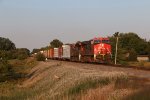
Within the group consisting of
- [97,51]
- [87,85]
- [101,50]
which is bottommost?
[87,85]

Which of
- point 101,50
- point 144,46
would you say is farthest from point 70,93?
point 144,46

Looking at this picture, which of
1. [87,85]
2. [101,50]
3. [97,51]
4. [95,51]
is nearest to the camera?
[87,85]

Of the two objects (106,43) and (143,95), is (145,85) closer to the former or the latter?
(143,95)

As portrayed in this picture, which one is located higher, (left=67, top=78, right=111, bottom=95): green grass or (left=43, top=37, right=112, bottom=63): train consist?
(left=43, top=37, right=112, bottom=63): train consist

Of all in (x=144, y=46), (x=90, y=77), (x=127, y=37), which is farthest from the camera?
(x=127, y=37)

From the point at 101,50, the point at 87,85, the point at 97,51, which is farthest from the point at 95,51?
the point at 87,85

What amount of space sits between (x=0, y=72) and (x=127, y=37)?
84606 mm

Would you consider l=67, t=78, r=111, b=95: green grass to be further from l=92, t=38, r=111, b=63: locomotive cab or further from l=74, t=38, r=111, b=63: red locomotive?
l=92, t=38, r=111, b=63: locomotive cab

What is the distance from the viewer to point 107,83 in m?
14.2

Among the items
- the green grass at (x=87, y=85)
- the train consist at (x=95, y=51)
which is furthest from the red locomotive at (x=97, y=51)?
the green grass at (x=87, y=85)

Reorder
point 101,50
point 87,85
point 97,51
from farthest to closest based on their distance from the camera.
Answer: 1. point 97,51
2. point 101,50
3. point 87,85

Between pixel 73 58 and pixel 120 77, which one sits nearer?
pixel 120 77

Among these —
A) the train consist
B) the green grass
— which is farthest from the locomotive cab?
the green grass

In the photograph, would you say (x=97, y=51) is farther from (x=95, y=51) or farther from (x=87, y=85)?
(x=87, y=85)
